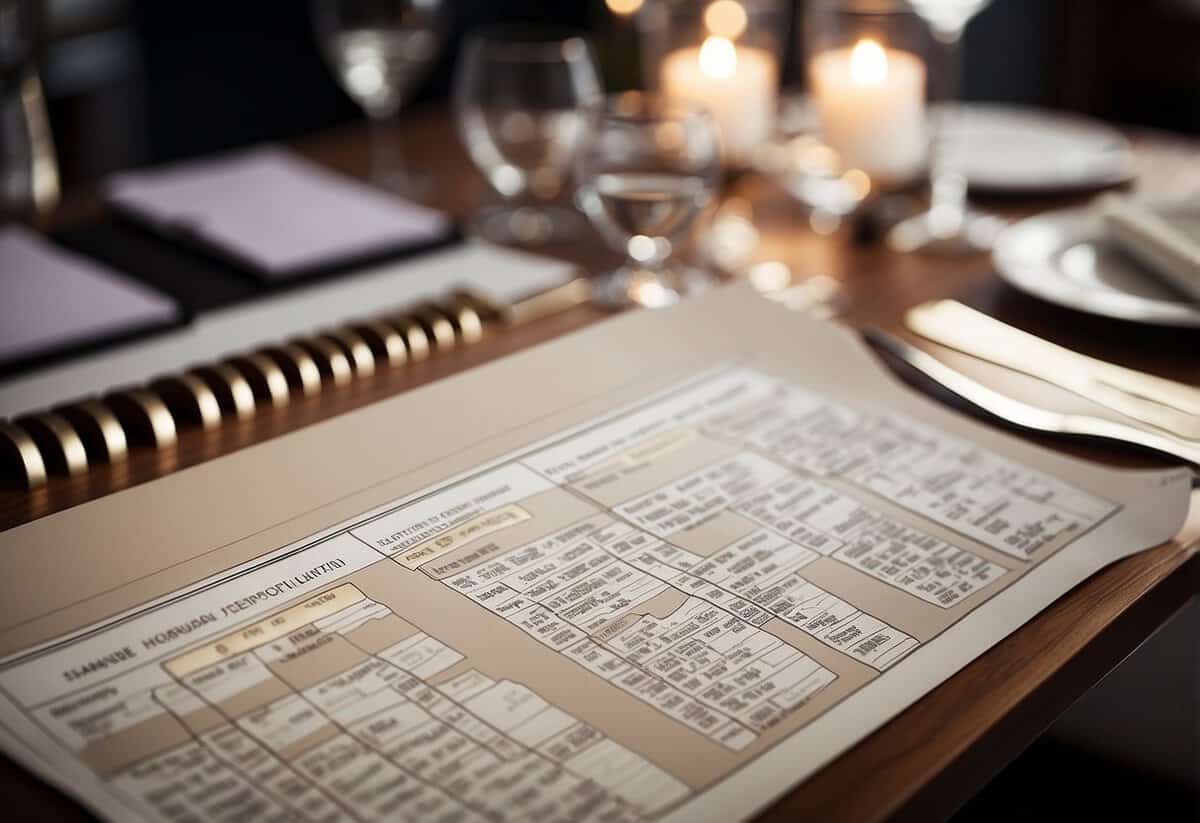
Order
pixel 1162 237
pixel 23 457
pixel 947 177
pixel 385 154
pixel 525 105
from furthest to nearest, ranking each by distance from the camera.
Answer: pixel 385 154, pixel 947 177, pixel 525 105, pixel 1162 237, pixel 23 457

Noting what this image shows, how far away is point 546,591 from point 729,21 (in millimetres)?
630

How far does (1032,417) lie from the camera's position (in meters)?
0.67

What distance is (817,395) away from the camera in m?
0.68

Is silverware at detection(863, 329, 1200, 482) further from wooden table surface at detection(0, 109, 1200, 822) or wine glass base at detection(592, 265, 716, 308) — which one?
wine glass base at detection(592, 265, 716, 308)

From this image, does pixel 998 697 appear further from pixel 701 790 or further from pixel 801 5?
pixel 801 5

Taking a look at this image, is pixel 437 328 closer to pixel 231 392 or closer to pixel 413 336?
pixel 413 336

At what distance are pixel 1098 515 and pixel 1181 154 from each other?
0.70 m

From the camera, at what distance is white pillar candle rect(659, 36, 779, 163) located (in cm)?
100

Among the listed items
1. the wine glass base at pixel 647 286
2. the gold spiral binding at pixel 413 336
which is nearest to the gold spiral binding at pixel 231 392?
the gold spiral binding at pixel 413 336

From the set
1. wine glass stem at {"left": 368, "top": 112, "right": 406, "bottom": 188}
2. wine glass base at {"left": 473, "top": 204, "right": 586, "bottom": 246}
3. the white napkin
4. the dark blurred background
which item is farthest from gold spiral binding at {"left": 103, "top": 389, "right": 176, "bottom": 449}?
the dark blurred background

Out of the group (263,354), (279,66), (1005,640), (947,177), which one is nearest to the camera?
(1005,640)

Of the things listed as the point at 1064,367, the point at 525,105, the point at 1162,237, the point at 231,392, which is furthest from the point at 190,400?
the point at 1162,237

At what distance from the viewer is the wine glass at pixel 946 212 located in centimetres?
93

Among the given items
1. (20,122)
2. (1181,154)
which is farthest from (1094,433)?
(20,122)
